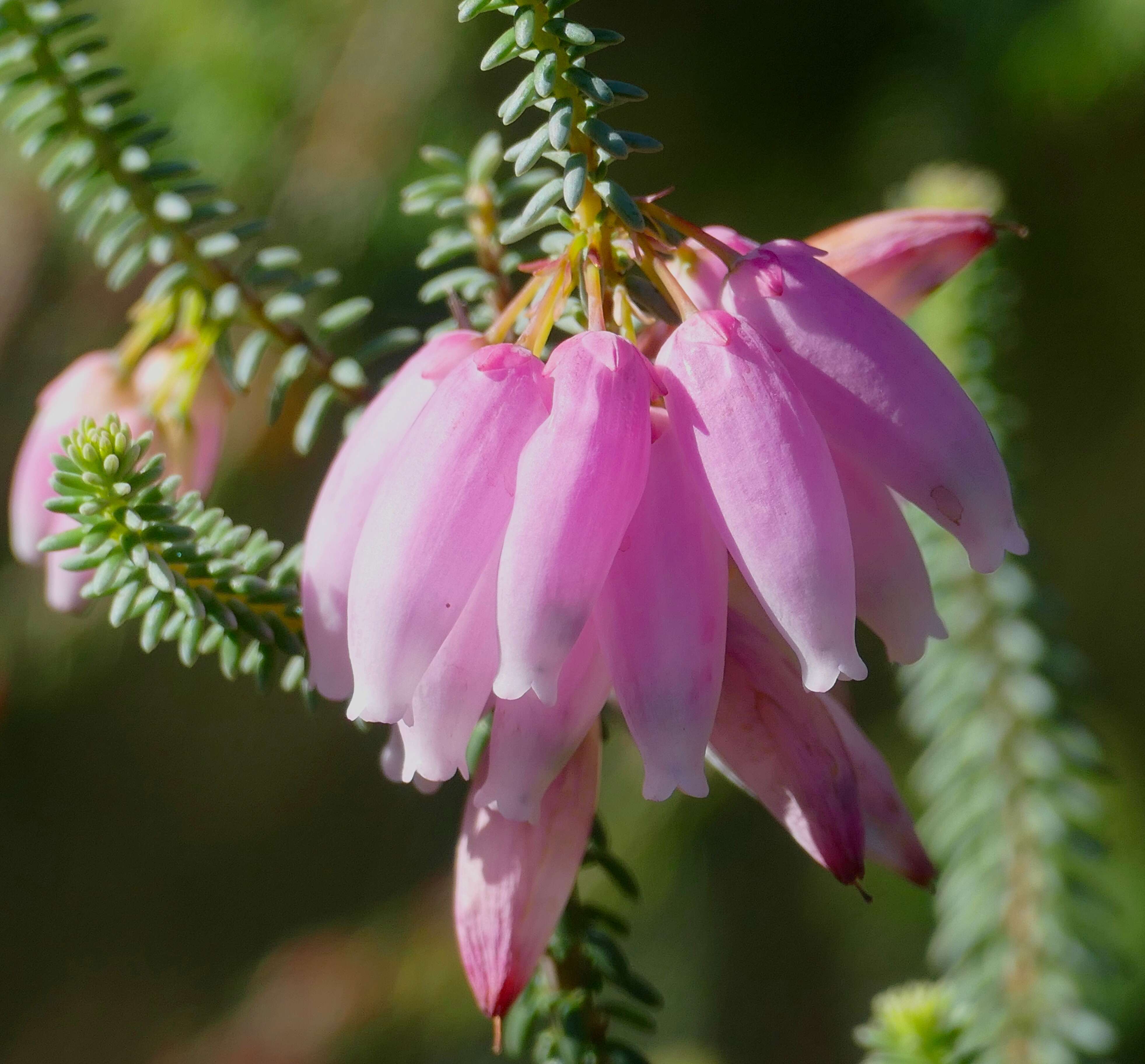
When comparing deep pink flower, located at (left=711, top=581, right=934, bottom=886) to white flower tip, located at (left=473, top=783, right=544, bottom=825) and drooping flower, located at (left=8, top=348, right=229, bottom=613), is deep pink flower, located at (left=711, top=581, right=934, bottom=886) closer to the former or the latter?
white flower tip, located at (left=473, top=783, right=544, bottom=825)

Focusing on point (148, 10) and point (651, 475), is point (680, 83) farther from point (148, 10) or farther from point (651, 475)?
point (651, 475)

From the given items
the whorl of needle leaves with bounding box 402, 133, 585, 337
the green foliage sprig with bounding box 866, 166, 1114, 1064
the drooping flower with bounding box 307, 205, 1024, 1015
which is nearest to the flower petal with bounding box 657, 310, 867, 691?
the drooping flower with bounding box 307, 205, 1024, 1015

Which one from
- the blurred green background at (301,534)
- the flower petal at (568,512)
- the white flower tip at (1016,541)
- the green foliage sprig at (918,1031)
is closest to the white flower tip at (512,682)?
the flower petal at (568,512)

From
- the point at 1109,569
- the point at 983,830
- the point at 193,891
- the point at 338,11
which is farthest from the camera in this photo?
the point at 193,891

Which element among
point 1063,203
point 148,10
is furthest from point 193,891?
point 1063,203

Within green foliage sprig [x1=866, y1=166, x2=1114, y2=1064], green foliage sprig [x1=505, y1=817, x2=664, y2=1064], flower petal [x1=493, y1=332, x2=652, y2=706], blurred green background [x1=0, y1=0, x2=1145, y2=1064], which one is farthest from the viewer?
blurred green background [x1=0, y1=0, x2=1145, y2=1064]

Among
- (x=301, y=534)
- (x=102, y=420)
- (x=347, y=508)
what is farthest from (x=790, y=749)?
(x=301, y=534)
